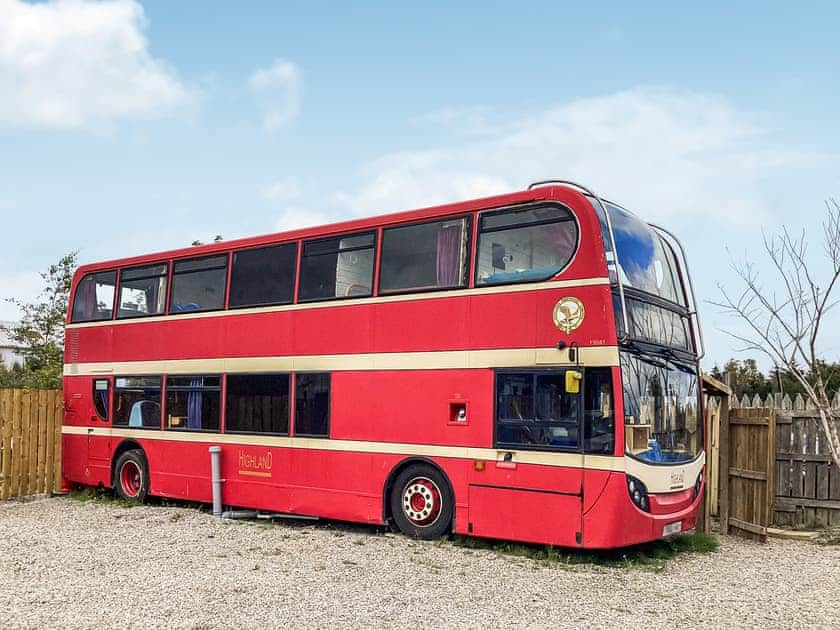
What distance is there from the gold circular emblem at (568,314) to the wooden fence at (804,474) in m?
4.88

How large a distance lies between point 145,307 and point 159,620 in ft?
27.1

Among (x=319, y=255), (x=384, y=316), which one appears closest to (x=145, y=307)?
(x=319, y=255)

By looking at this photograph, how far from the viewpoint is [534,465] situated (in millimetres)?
9469

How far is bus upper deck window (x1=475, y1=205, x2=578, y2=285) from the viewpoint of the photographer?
9.46m

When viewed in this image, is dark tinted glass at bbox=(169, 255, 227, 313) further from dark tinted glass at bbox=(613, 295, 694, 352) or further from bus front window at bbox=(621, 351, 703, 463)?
bus front window at bbox=(621, 351, 703, 463)

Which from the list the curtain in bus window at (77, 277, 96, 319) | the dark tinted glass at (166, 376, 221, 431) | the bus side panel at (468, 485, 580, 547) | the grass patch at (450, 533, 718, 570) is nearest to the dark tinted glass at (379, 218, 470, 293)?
the bus side panel at (468, 485, 580, 547)

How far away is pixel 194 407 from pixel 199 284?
6.20 feet

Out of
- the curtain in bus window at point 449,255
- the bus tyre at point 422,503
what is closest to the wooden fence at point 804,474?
the bus tyre at point 422,503

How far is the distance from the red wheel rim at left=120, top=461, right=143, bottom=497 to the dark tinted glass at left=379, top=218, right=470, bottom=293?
20.4ft

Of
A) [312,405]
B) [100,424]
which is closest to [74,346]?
[100,424]

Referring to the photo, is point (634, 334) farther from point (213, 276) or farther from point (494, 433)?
point (213, 276)

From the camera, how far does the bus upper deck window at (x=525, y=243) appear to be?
9.46m

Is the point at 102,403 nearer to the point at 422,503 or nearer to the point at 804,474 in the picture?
the point at 422,503

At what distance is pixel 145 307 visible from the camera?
14289 millimetres
